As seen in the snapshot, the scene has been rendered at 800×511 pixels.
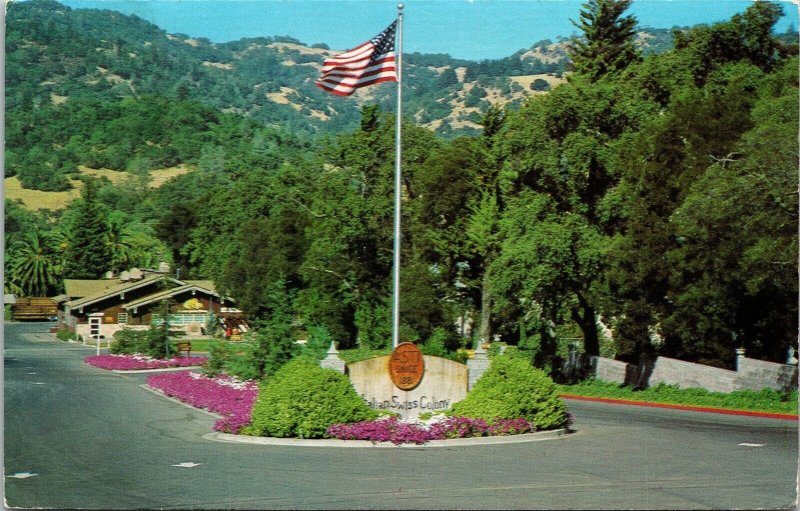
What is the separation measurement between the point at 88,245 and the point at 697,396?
150ft

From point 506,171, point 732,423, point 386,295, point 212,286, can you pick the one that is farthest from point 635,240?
point 212,286

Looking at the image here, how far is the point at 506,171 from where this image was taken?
41.8 m

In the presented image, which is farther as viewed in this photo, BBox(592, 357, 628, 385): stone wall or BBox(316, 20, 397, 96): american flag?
BBox(592, 357, 628, 385): stone wall

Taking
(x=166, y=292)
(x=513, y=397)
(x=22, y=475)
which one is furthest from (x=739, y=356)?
(x=166, y=292)

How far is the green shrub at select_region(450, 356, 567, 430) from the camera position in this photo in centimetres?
2127

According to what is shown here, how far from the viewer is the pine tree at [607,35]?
5481cm

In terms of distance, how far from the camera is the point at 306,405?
20.1 meters

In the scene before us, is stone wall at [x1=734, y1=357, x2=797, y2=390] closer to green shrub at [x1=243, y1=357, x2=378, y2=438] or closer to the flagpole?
the flagpole

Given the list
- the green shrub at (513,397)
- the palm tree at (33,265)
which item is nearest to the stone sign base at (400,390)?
the green shrub at (513,397)

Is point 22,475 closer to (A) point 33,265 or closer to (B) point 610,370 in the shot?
(B) point 610,370

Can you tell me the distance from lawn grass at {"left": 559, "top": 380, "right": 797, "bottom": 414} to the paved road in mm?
5021

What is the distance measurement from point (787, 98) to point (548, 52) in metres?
52.0

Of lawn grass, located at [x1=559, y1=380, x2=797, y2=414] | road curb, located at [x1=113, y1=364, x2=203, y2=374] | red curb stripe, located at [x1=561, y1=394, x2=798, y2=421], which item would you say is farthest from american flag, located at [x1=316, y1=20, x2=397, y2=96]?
road curb, located at [x1=113, y1=364, x2=203, y2=374]

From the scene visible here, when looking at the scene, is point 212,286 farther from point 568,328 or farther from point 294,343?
point 294,343
